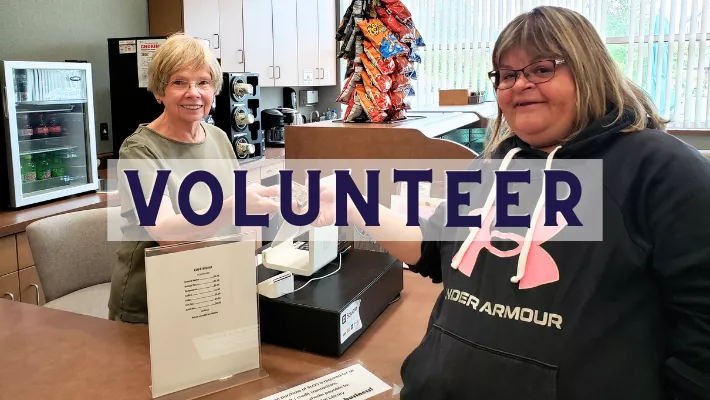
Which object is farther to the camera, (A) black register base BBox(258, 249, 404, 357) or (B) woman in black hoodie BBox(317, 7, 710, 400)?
(A) black register base BBox(258, 249, 404, 357)

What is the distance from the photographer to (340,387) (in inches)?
41.2

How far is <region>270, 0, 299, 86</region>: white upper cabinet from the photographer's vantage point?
4.76 meters

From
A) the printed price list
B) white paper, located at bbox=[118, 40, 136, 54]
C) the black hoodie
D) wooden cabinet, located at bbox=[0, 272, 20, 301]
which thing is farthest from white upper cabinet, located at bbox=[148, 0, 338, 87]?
the black hoodie

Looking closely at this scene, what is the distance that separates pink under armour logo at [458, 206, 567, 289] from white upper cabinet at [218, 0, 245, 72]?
3.45 metres

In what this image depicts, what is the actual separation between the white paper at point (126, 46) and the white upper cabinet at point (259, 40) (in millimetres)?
1110

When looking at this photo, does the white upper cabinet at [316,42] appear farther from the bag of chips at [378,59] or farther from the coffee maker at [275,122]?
the bag of chips at [378,59]

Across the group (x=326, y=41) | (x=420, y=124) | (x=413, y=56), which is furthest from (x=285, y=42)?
(x=420, y=124)

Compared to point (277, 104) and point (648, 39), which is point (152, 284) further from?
point (648, 39)

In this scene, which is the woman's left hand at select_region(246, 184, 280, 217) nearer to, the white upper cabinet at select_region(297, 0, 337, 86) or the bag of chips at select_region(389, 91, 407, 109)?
the bag of chips at select_region(389, 91, 407, 109)

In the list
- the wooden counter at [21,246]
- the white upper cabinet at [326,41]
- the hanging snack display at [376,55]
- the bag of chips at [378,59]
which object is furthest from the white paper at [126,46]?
the white upper cabinet at [326,41]

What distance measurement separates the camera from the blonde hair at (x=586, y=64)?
3.17 feet

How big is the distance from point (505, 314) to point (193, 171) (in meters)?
1.08

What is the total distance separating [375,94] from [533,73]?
31.9 inches

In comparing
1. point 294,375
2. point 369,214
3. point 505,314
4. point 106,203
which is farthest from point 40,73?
A: point 505,314
